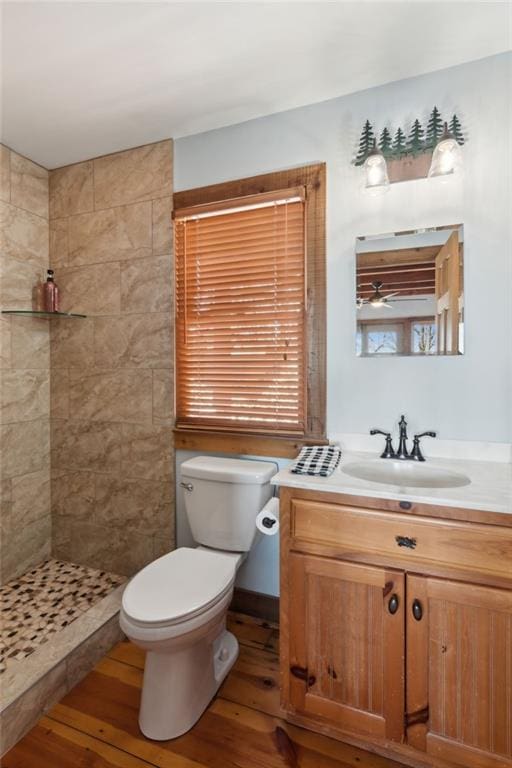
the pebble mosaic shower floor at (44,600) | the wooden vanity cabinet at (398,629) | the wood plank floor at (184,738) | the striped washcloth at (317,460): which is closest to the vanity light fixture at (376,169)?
the striped washcloth at (317,460)

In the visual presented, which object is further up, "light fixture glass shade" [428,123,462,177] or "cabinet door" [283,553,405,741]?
"light fixture glass shade" [428,123,462,177]

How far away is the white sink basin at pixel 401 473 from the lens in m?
1.46

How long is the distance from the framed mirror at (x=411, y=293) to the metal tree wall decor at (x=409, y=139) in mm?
335

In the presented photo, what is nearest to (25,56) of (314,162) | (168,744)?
(314,162)

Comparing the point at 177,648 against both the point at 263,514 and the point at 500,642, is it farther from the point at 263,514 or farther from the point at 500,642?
the point at 500,642

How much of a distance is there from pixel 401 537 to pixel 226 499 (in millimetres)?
773

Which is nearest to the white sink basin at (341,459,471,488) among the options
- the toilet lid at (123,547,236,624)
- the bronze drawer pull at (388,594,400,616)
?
the bronze drawer pull at (388,594,400,616)

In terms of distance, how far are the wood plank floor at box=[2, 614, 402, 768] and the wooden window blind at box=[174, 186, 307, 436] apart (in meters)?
1.09

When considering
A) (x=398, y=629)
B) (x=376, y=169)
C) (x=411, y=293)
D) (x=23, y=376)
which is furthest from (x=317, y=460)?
(x=23, y=376)

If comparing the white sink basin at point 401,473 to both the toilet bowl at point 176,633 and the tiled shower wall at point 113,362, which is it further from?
the tiled shower wall at point 113,362

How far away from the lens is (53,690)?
1.47m

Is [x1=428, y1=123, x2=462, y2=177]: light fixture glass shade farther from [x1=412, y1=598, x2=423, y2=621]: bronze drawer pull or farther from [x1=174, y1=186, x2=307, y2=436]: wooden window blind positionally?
[x1=412, y1=598, x2=423, y2=621]: bronze drawer pull

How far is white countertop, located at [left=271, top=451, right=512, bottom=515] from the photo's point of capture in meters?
1.09

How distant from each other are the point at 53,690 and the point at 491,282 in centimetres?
235
